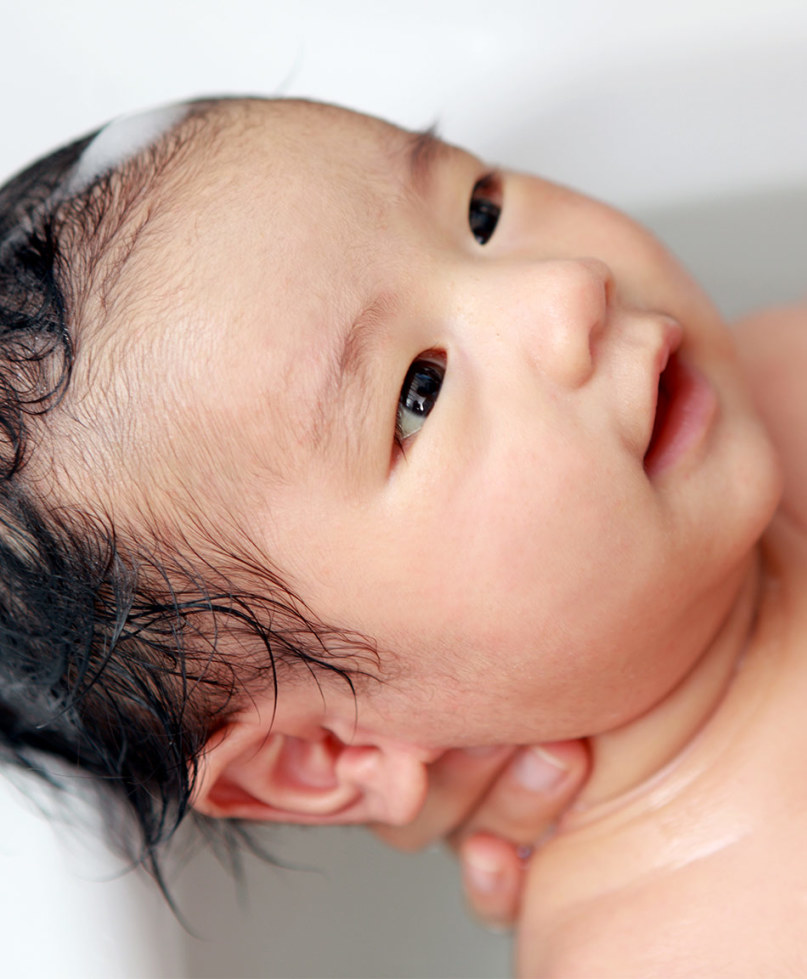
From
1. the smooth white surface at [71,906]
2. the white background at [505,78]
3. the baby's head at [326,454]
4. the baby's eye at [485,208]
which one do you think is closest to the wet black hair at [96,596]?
the baby's head at [326,454]

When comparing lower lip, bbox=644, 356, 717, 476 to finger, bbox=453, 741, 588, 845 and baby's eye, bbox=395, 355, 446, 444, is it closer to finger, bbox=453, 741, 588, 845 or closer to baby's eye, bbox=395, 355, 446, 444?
baby's eye, bbox=395, 355, 446, 444

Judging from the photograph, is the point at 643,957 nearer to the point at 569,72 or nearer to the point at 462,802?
the point at 462,802

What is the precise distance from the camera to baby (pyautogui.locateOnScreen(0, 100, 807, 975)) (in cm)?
79

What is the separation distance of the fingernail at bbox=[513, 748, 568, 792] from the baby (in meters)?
0.06

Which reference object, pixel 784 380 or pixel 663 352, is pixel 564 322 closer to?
pixel 663 352

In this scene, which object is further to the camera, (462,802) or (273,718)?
(462,802)

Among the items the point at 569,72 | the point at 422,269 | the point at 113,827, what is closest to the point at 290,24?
the point at 569,72

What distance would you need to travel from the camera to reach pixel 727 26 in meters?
1.32

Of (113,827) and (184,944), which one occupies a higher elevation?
(113,827)

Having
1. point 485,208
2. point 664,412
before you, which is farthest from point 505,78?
→ point 664,412

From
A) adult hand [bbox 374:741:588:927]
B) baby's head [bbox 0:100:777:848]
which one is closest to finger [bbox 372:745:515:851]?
adult hand [bbox 374:741:588:927]

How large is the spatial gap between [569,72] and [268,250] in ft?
2.38

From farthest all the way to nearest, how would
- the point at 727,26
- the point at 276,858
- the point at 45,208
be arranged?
the point at 727,26 < the point at 276,858 < the point at 45,208

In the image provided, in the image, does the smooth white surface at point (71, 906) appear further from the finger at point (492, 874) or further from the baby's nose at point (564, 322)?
the baby's nose at point (564, 322)
